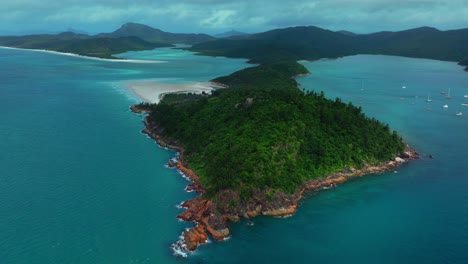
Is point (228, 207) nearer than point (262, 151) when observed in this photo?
Yes

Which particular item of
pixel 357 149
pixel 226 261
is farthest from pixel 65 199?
pixel 357 149

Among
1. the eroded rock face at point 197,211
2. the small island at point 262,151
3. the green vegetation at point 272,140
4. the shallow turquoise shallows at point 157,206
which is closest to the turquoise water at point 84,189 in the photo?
the shallow turquoise shallows at point 157,206

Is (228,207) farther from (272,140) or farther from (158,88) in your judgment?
(158,88)

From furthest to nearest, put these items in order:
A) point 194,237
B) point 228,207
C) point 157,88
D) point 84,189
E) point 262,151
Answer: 1. point 157,88
2. point 262,151
3. point 84,189
4. point 228,207
5. point 194,237

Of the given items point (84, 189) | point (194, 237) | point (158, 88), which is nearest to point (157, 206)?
point (194, 237)

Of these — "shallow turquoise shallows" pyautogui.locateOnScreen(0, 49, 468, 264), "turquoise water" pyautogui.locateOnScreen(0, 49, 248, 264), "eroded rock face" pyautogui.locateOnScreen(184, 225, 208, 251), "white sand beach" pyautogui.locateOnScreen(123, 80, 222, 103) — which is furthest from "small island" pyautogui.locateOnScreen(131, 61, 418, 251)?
"white sand beach" pyautogui.locateOnScreen(123, 80, 222, 103)

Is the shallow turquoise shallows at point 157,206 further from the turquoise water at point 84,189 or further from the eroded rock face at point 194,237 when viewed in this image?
the eroded rock face at point 194,237

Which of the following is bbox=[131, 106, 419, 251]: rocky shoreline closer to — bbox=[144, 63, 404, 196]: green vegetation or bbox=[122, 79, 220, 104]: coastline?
bbox=[144, 63, 404, 196]: green vegetation
